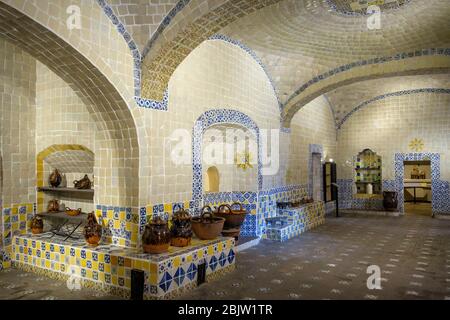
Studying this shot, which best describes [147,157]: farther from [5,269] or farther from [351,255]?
[351,255]

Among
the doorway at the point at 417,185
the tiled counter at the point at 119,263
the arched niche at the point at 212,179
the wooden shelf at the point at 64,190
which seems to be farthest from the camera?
the doorway at the point at 417,185

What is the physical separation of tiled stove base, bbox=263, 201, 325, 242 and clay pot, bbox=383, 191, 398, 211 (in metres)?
3.60

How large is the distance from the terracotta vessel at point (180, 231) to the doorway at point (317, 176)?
7.50 m

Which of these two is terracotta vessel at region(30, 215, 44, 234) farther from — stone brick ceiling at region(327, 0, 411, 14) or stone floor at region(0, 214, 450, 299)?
stone brick ceiling at region(327, 0, 411, 14)

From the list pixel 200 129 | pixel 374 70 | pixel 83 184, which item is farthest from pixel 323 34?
pixel 83 184

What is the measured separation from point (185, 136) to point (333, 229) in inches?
206

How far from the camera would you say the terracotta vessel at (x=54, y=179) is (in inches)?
260

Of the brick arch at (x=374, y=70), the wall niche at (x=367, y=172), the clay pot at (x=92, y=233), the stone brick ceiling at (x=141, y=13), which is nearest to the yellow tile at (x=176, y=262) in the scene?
the clay pot at (x=92, y=233)

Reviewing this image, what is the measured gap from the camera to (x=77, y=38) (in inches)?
175

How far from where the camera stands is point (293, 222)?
863cm

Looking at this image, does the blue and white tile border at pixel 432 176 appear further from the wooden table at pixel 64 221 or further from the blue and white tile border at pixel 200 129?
the wooden table at pixel 64 221

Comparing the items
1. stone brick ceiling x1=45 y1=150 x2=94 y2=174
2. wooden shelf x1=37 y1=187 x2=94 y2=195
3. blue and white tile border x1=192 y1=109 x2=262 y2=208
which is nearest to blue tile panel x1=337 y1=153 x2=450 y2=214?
blue and white tile border x1=192 y1=109 x2=262 y2=208

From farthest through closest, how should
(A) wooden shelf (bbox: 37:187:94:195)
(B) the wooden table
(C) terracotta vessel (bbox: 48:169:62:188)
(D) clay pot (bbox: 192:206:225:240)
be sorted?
(C) terracotta vessel (bbox: 48:169:62:188) → (A) wooden shelf (bbox: 37:187:94:195) → (B) the wooden table → (D) clay pot (bbox: 192:206:225:240)

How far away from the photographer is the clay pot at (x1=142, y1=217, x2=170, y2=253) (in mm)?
4777
